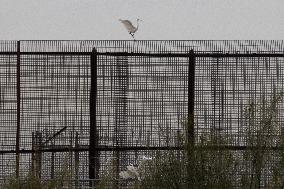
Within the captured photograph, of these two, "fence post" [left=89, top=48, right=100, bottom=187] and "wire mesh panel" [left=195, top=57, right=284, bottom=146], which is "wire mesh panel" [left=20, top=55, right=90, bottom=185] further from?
"wire mesh panel" [left=195, top=57, right=284, bottom=146]

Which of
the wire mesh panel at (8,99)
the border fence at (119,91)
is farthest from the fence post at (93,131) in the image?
the wire mesh panel at (8,99)

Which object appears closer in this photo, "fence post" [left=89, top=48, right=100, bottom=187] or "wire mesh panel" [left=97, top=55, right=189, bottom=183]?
"fence post" [left=89, top=48, right=100, bottom=187]

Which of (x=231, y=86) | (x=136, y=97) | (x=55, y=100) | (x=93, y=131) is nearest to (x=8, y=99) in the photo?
(x=55, y=100)

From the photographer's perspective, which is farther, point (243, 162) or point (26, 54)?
point (26, 54)

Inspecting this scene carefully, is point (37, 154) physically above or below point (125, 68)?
below

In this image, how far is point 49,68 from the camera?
9.50 metres

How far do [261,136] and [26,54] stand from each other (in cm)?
357

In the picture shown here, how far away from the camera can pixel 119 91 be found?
9508mm

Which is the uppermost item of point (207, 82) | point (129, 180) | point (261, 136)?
point (207, 82)

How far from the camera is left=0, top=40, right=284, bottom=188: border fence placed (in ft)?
30.9

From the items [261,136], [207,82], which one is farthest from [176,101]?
[261,136]

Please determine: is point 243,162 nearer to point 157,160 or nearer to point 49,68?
point 157,160

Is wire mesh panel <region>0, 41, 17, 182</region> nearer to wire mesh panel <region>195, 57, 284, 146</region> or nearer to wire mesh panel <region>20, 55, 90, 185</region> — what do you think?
wire mesh panel <region>20, 55, 90, 185</region>

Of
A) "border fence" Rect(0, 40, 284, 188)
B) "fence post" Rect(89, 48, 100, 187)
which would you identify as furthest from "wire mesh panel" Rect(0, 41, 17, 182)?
"fence post" Rect(89, 48, 100, 187)
